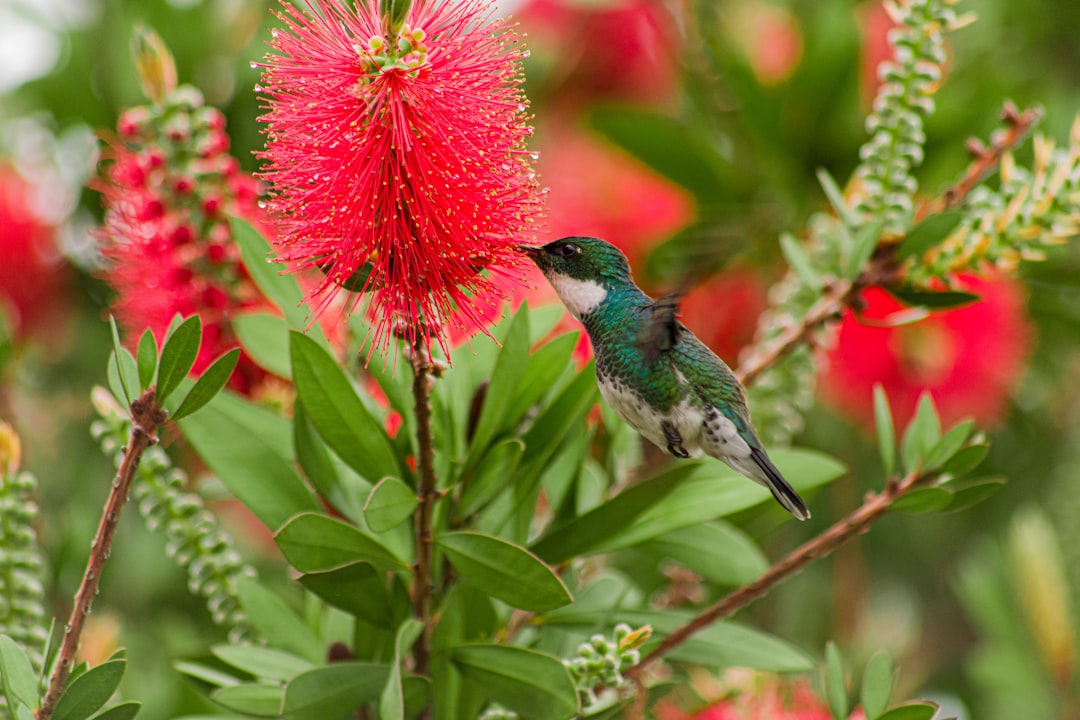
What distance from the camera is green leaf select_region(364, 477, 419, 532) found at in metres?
0.71

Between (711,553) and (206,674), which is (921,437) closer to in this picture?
(711,553)

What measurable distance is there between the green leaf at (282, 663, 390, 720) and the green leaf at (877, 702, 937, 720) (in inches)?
14.1

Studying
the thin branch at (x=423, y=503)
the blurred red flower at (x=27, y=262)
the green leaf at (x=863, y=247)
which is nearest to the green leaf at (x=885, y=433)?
the green leaf at (x=863, y=247)

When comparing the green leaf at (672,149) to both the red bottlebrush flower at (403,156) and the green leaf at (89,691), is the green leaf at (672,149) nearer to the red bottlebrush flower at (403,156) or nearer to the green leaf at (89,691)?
the red bottlebrush flower at (403,156)

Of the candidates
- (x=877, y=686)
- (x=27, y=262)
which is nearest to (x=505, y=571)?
(x=877, y=686)

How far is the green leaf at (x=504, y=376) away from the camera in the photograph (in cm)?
84

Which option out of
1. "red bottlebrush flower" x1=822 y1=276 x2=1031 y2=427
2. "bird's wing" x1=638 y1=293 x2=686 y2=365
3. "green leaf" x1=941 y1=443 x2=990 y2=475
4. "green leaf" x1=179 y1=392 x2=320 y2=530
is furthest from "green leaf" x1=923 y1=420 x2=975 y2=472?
"red bottlebrush flower" x1=822 y1=276 x2=1031 y2=427

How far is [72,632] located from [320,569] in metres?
0.16

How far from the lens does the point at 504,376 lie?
839 mm

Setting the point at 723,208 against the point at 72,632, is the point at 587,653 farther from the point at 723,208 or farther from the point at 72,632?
the point at 723,208

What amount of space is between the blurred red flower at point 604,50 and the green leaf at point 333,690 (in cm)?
167

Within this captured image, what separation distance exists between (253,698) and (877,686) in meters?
0.46

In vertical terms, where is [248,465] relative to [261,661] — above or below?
above

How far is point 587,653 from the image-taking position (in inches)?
31.2
